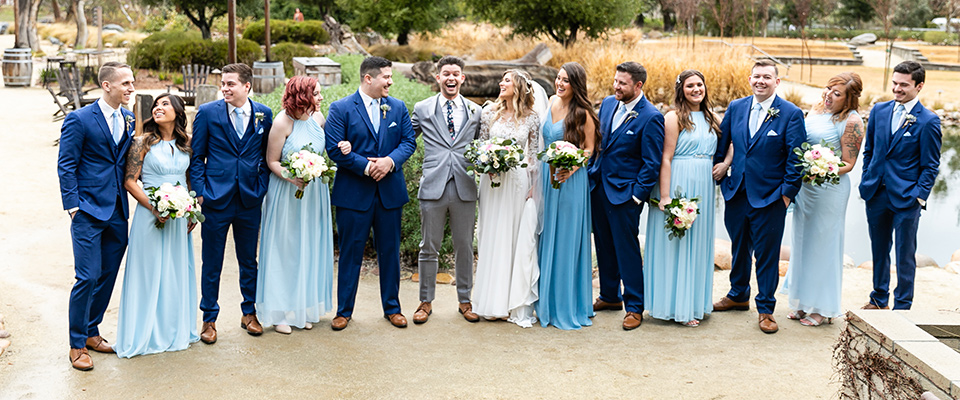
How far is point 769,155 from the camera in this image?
230 inches

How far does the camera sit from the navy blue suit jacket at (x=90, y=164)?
4.74 meters

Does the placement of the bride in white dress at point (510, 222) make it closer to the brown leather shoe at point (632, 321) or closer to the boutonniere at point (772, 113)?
the brown leather shoe at point (632, 321)

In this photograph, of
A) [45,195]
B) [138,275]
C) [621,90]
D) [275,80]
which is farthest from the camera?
[275,80]

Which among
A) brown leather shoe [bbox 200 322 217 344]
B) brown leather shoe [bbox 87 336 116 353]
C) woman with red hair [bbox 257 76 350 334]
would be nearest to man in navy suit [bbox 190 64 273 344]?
brown leather shoe [bbox 200 322 217 344]

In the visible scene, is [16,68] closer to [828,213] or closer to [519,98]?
[519,98]

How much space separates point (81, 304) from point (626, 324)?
3591 mm

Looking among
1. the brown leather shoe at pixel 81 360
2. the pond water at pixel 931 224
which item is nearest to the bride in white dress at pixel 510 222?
the brown leather shoe at pixel 81 360

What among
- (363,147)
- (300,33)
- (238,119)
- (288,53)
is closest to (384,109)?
(363,147)

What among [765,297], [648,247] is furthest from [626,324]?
[765,297]

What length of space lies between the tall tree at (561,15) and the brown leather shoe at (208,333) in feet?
69.1

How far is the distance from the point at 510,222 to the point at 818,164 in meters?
2.15

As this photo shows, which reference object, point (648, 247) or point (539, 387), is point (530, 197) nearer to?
point (648, 247)

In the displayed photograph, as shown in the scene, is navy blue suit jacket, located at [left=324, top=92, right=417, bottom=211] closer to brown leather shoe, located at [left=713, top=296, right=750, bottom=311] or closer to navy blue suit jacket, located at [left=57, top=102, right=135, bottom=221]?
navy blue suit jacket, located at [left=57, top=102, right=135, bottom=221]

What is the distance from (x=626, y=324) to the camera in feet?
19.7
